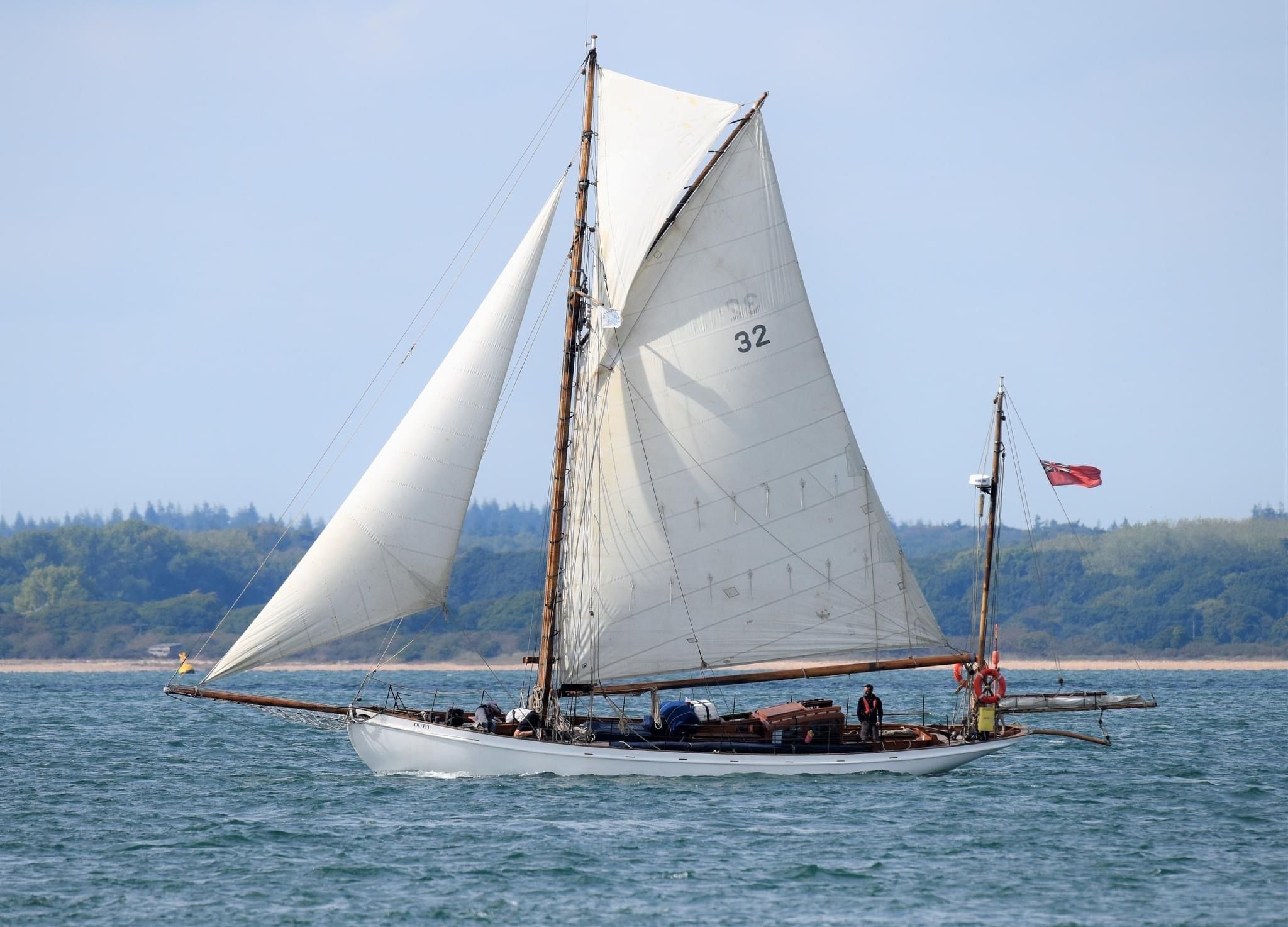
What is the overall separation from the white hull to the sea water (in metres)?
0.36

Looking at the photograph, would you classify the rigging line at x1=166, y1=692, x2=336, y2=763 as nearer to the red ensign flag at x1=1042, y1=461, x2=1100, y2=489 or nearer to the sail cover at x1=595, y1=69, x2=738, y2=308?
the sail cover at x1=595, y1=69, x2=738, y2=308

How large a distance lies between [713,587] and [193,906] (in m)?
16.0

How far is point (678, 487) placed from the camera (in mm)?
39375

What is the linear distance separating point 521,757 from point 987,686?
39.4 feet

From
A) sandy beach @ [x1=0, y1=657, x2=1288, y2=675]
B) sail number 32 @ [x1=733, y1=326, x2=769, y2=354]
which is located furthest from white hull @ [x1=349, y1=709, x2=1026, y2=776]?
sandy beach @ [x1=0, y1=657, x2=1288, y2=675]

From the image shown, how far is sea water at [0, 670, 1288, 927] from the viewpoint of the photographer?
1062 inches

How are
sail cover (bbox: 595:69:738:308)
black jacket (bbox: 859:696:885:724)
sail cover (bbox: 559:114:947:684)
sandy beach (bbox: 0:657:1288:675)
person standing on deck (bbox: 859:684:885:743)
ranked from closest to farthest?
sail cover (bbox: 595:69:738:308), sail cover (bbox: 559:114:947:684), person standing on deck (bbox: 859:684:885:743), black jacket (bbox: 859:696:885:724), sandy beach (bbox: 0:657:1288:675)

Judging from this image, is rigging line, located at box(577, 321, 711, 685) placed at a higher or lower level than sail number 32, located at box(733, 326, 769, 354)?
lower

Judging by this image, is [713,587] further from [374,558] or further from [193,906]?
[193,906]

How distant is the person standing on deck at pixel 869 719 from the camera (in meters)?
40.6

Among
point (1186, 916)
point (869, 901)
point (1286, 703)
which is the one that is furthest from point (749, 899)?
point (1286, 703)

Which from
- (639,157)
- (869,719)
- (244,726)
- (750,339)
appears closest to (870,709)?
(869,719)

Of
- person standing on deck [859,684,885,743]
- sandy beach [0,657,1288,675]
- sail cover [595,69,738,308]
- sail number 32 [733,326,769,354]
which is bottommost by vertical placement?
person standing on deck [859,684,885,743]

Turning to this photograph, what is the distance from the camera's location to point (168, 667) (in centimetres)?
17525
